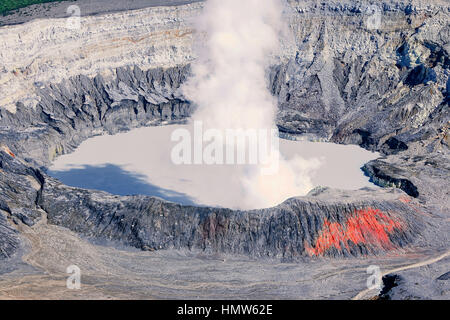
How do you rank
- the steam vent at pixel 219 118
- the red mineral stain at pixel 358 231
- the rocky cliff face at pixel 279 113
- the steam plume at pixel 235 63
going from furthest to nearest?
the steam plume at pixel 235 63 → the rocky cliff face at pixel 279 113 → the red mineral stain at pixel 358 231 → the steam vent at pixel 219 118

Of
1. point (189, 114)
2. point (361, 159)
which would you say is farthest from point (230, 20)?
point (361, 159)

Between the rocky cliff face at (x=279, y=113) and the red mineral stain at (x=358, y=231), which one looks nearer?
the red mineral stain at (x=358, y=231)

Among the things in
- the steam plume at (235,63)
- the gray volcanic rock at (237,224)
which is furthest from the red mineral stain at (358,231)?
the steam plume at (235,63)

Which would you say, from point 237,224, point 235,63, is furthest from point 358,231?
point 235,63

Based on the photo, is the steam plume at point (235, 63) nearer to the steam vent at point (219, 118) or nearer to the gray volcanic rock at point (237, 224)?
the steam vent at point (219, 118)

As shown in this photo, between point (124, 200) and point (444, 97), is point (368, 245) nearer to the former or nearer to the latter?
point (124, 200)

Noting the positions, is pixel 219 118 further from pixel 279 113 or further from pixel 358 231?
pixel 358 231

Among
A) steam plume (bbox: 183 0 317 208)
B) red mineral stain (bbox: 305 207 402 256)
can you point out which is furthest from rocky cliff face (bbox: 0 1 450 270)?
steam plume (bbox: 183 0 317 208)
